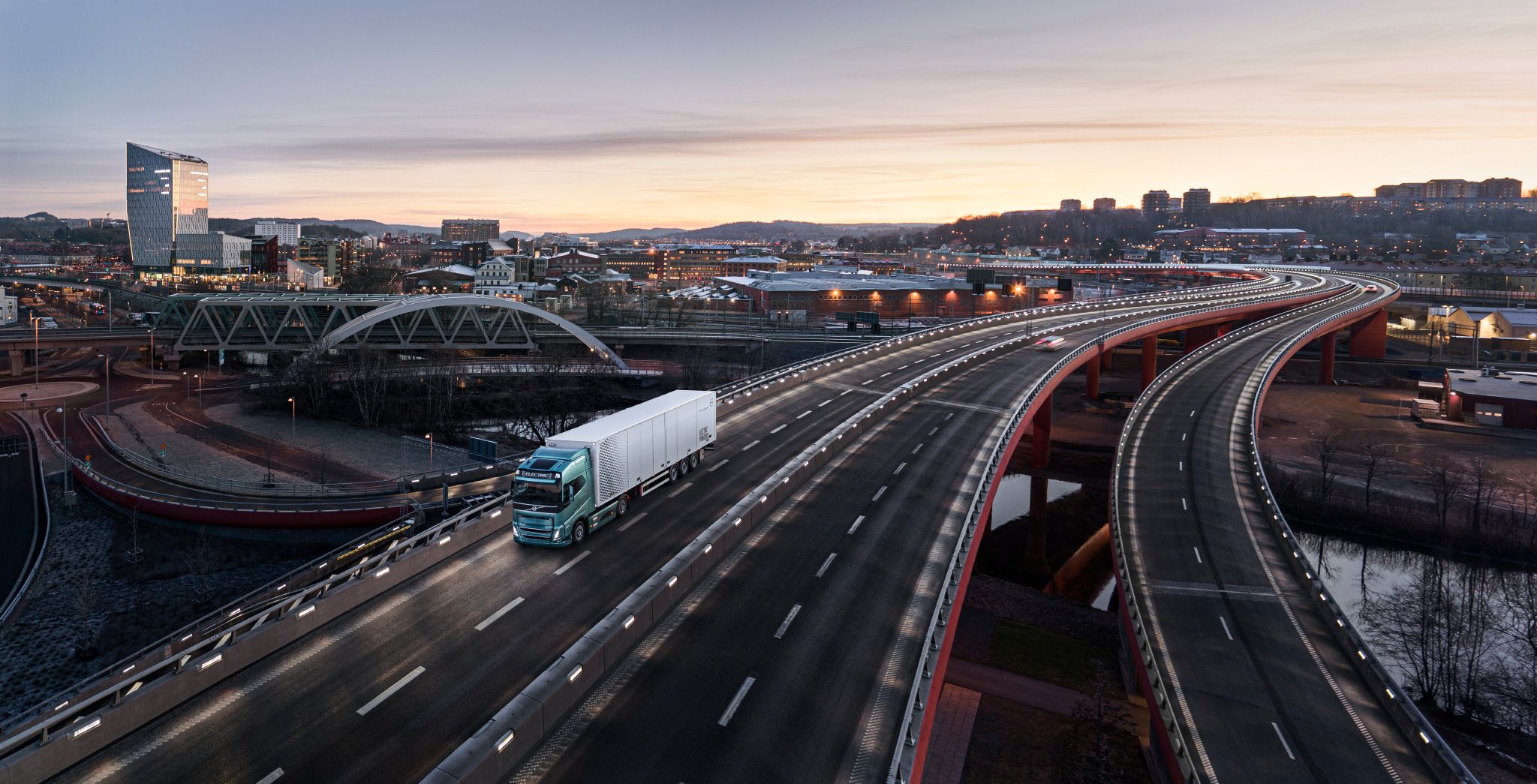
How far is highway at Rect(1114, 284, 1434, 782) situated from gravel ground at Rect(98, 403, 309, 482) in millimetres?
42840

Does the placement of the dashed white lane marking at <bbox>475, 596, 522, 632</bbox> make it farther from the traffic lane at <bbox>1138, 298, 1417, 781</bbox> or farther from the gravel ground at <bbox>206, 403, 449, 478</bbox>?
the gravel ground at <bbox>206, 403, 449, 478</bbox>

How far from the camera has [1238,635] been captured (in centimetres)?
2541

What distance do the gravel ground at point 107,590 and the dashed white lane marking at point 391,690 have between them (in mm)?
18671

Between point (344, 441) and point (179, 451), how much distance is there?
29.4 ft

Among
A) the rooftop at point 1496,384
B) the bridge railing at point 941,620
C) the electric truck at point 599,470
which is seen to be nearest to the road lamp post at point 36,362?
the electric truck at point 599,470

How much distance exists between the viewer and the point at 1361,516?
46.2 m

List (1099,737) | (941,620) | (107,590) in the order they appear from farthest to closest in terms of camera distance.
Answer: (107,590) → (1099,737) → (941,620)

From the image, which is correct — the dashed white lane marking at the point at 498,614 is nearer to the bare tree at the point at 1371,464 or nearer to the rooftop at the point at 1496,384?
the bare tree at the point at 1371,464

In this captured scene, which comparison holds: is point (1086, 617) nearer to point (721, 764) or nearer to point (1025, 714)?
point (1025, 714)

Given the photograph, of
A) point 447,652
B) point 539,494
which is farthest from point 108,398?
point 447,652

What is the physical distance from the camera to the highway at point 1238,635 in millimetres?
19406

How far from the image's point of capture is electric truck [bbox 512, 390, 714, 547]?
2170 cm

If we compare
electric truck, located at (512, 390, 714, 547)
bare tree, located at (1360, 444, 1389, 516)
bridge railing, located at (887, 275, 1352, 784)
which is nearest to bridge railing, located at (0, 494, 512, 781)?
electric truck, located at (512, 390, 714, 547)

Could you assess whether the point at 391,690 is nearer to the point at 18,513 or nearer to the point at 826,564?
the point at 826,564
